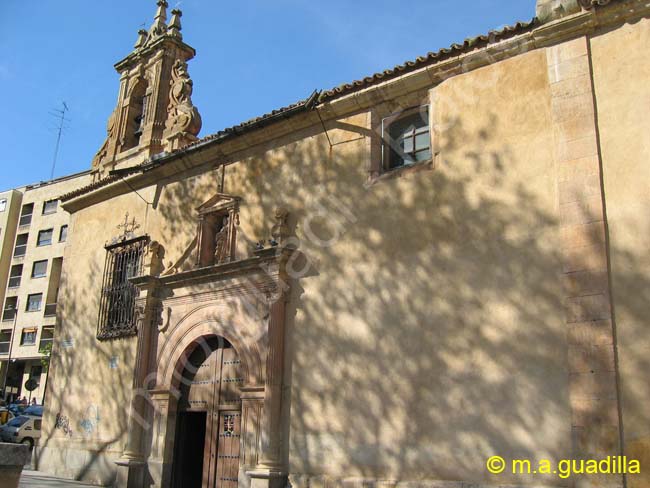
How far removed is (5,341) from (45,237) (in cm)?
639

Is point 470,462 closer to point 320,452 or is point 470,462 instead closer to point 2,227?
point 320,452

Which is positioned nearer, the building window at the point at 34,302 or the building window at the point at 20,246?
the building window at the point at 34,302

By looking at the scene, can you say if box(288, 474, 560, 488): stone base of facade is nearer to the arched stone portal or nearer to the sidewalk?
the arched stone portal

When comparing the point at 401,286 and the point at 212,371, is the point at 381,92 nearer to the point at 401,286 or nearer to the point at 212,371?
the point at 401,286

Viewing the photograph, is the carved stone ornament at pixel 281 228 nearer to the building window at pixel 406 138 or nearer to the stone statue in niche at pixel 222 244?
the stone statue in niche at pixel 222 244

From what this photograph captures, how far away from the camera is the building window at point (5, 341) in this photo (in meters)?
38.5

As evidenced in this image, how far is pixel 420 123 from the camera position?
9539mm

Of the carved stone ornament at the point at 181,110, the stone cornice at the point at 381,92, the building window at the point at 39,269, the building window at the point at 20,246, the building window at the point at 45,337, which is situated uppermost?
the building window at the point at 20,246

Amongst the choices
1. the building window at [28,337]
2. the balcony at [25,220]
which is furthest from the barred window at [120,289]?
the balcony at [25,220]

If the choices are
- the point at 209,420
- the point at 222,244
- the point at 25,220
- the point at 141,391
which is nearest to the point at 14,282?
the point at 25,220

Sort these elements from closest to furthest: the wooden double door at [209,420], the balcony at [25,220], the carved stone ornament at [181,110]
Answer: the wooden double door at [209,420], the carved stone ornament at [181,110], the balcony at [25,220]

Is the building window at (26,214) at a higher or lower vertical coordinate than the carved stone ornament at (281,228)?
higher

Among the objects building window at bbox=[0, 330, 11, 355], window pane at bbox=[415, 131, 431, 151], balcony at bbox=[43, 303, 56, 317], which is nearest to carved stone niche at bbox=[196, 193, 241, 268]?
window pane at bbox=[415, 131, 431, 151]

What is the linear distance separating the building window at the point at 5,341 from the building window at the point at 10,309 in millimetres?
835
